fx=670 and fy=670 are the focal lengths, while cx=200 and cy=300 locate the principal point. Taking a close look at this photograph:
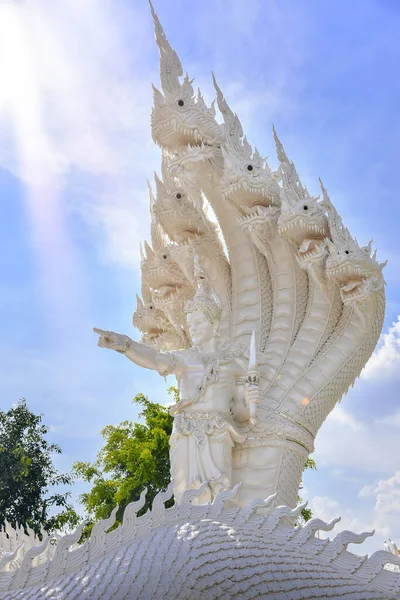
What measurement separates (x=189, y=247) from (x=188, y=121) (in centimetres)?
161

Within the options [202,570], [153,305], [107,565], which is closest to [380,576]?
[202,570]

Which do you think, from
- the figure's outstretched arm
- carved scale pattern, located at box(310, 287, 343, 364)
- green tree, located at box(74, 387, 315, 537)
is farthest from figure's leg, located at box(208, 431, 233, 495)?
green tree, located at box(74, 387, 315, 537)

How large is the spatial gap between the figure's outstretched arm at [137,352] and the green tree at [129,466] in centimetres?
656

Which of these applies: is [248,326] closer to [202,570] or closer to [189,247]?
[189,247]

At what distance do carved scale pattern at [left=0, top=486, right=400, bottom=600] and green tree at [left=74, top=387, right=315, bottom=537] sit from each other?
9431 mm

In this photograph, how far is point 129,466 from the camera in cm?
1398

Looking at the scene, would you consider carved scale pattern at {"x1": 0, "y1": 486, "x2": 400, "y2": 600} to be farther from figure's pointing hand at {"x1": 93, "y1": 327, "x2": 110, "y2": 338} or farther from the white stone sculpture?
figure's pointing hand at {"x1": 93, "y1": 327, "x2": 110, "y2": 338}

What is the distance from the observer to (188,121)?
338 inches

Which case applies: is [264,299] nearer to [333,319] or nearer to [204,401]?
[333,319]

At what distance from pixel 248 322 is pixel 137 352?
217 cm

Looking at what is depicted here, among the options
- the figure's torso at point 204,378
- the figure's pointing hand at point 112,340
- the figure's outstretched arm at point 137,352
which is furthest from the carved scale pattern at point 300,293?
the figure's pointing hand at point 112,340

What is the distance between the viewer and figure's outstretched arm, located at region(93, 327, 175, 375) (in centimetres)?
600

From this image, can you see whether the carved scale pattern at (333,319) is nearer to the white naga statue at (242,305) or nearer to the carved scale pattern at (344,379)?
the white naga statue at (242,305)

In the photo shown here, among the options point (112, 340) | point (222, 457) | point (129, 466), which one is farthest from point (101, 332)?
point (129, 466)
